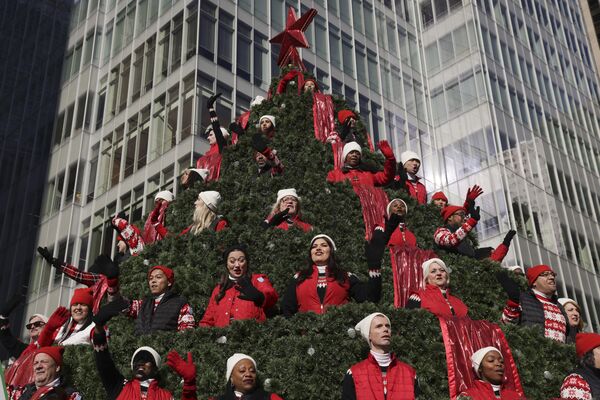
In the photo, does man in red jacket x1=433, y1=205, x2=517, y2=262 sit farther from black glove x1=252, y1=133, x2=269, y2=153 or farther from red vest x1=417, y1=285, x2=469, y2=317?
black glove x1=252, y1=133, x2=269, y2=153

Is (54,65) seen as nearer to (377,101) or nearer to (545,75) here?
(377,101)

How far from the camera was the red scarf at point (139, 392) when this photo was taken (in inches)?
282

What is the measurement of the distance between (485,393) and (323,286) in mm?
2392

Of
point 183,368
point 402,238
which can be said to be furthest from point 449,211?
point 183,368

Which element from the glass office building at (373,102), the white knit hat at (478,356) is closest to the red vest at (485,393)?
the white knit hat at (478,356)

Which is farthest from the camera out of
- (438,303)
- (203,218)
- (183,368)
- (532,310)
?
(203,218)

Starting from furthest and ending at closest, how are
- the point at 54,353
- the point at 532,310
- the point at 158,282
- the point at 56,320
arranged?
the point at 56,320 → the point at 532,310 → the point at 158,282 → the point at 54,353

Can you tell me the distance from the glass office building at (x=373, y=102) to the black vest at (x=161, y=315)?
50.0 feet

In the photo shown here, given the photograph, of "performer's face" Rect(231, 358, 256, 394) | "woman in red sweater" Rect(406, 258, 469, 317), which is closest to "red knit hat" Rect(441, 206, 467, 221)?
"woman in red sweater" Rect(406, 258, 469, 317)

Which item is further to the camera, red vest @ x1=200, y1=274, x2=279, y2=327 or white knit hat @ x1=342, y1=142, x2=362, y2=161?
white knit hat @ x1=342, y1=142, x2=362, y2=161

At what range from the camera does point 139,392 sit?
722 centimetres

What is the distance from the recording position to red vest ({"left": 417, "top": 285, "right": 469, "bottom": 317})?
8.40 m

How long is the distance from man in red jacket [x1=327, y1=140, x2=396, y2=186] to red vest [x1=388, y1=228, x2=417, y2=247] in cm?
134

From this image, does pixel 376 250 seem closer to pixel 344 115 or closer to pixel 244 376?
pixel 244 376
